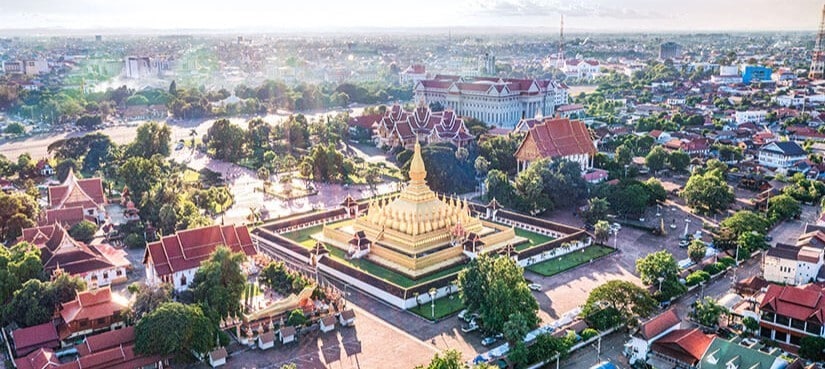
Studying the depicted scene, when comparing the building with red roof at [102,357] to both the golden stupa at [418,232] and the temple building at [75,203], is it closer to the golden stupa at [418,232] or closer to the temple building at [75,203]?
the golden stupa at [418,232]

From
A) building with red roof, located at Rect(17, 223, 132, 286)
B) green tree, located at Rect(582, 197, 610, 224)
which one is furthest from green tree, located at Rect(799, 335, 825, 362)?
building with red roof, located at Rect(17, 223, 132, 286)

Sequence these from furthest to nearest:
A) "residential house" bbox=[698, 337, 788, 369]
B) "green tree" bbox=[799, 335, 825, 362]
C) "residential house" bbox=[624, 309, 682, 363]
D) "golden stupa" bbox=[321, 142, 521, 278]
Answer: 1. "golden stupa" bbox=[321, 142, 521, 278]
2. "residential house" bbox=[624, 309, 682, 363]
3. "green tree" bbox=[799, 335, 825, 362]
4. "residential house" bbox=[698, 337, 788, 369]

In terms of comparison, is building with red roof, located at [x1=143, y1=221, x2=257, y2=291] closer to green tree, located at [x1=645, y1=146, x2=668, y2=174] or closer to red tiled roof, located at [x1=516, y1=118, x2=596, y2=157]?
red tiled roof, located at [x1=516, y1=118, x2=596, y2=157]

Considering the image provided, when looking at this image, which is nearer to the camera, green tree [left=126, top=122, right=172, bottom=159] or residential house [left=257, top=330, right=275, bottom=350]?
residential house [left=257, top=330, right=275, bottom=350]

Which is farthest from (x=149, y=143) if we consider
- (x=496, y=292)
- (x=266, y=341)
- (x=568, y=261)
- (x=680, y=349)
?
(x=680, y=349)

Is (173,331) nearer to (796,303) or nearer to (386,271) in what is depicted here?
(386,271)

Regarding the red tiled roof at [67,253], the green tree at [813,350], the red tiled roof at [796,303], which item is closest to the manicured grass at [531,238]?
the red tiled roof at [796,303]
